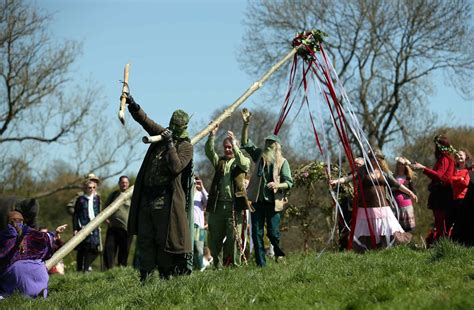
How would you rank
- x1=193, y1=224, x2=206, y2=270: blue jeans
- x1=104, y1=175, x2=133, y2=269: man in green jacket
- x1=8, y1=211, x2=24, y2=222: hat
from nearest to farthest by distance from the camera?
x1=8, y1=211, x2=24, y2=222: hat, x1=193, y1=224, x2=206, y2=270: blue jeans, x1=104, y1=175, x2=133, y2=269: man in green jacket

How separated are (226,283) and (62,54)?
20679 mm

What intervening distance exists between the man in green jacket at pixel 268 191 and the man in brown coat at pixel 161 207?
212 centimetres

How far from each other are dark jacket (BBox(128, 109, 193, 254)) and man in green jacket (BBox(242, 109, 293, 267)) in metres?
2.08

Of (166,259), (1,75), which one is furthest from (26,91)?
(166,259)

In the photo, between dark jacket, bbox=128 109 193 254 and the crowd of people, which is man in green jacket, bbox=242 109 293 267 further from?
dark jacket, bbox=128 109 193 254

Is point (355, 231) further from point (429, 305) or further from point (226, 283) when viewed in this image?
point (429, 305)

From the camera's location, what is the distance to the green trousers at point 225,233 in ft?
38.2

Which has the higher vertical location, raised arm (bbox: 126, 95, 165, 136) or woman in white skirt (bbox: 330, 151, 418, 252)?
raised arm (bbox: 126, 95, 165, 136)

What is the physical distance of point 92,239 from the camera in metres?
14.6

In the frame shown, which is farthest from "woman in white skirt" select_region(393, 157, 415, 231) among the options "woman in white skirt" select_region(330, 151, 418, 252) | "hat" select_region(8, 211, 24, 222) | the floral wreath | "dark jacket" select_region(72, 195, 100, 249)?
"hat" select_region(8, 211, 24, 222)

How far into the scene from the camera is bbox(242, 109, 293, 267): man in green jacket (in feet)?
36.2

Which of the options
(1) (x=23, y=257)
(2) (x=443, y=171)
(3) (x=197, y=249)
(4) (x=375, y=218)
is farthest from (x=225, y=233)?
(2) (x=443, y=171)

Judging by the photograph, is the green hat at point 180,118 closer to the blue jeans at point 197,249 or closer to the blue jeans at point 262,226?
the blue jeans at point 262,226

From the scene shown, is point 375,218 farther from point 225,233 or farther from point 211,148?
point 211,148
